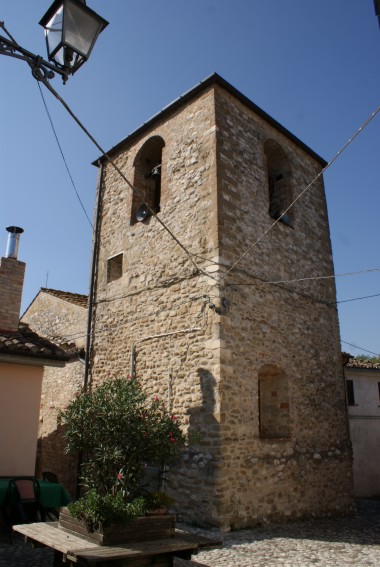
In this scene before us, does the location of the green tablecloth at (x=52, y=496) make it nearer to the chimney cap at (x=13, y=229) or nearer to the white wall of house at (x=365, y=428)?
the chimney cap at (x=13, y=229)

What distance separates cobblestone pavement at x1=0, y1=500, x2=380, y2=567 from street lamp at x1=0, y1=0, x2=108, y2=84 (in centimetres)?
489

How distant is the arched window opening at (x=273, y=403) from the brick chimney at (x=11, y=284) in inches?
181

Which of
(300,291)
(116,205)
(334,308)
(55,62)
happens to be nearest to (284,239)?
(300,291)

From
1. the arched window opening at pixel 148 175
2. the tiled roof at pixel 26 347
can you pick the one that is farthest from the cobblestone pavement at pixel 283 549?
the arched window opening at pixel 148 175

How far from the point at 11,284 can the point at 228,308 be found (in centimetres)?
405

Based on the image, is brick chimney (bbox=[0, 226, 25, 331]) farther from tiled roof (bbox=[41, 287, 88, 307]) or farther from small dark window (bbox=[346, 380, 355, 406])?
small dark window (bbox=[346, 380, 355, 406])

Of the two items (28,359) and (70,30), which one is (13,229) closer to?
(28,359)

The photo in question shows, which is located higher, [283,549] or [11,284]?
[11,284]

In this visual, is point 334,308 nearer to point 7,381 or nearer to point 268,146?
point 268,146

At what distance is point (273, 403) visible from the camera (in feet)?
28.1

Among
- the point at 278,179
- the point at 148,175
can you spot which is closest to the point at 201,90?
the point at 148,175

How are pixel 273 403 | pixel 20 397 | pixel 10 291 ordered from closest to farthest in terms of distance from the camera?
1. pixel 20 397
2. pixel 10 291
3. pixel 273 403

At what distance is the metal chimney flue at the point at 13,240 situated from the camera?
28.7ft

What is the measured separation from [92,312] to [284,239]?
4.70 metres
